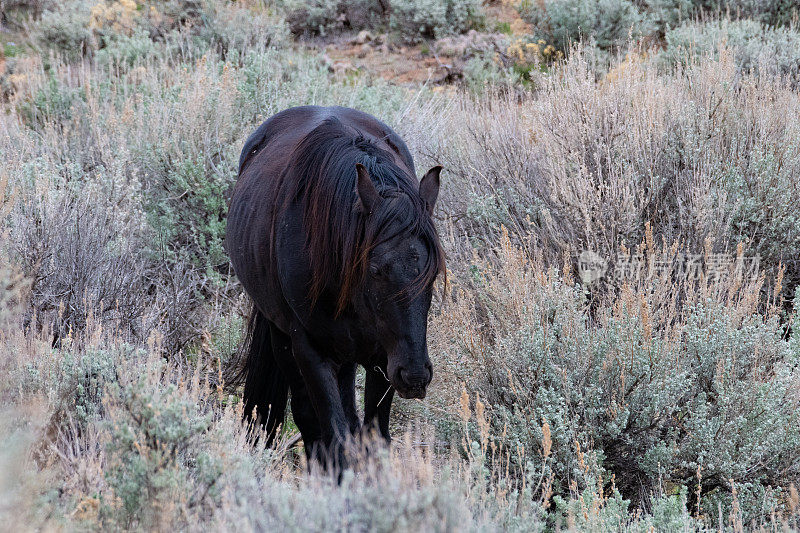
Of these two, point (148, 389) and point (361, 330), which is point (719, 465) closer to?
point (361, 330)

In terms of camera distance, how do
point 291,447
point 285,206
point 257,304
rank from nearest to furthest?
1. point 285,206
2. point 257,304
3. point 291,447

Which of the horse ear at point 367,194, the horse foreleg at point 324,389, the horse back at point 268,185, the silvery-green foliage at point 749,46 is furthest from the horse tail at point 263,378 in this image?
the silvery-green foliage at point 749,46

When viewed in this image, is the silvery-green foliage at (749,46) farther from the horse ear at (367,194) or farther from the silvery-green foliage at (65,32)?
the silvery-green foliage at (65,32)

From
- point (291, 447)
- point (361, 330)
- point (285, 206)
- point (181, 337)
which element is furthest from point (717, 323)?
point (181, 337)

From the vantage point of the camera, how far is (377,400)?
3791 mm

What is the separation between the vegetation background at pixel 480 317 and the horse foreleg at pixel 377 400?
320 millimetres

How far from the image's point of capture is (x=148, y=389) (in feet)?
9.59

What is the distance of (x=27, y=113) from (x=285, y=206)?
6308 millimetres

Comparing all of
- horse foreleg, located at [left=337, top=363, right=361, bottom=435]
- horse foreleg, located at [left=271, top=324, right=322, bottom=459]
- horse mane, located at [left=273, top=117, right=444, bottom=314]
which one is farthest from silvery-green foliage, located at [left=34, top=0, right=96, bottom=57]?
horse foreleg, located at [left=337, top=363, right=361, bottom=435]

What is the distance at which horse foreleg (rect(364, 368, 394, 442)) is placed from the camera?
3744 mm

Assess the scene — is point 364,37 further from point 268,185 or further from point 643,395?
point 643,395

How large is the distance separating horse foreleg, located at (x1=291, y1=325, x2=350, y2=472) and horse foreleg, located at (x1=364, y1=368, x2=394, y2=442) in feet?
0.39

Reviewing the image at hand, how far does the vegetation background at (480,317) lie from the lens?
2.69 m

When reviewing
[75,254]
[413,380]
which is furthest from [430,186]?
[75,254]
